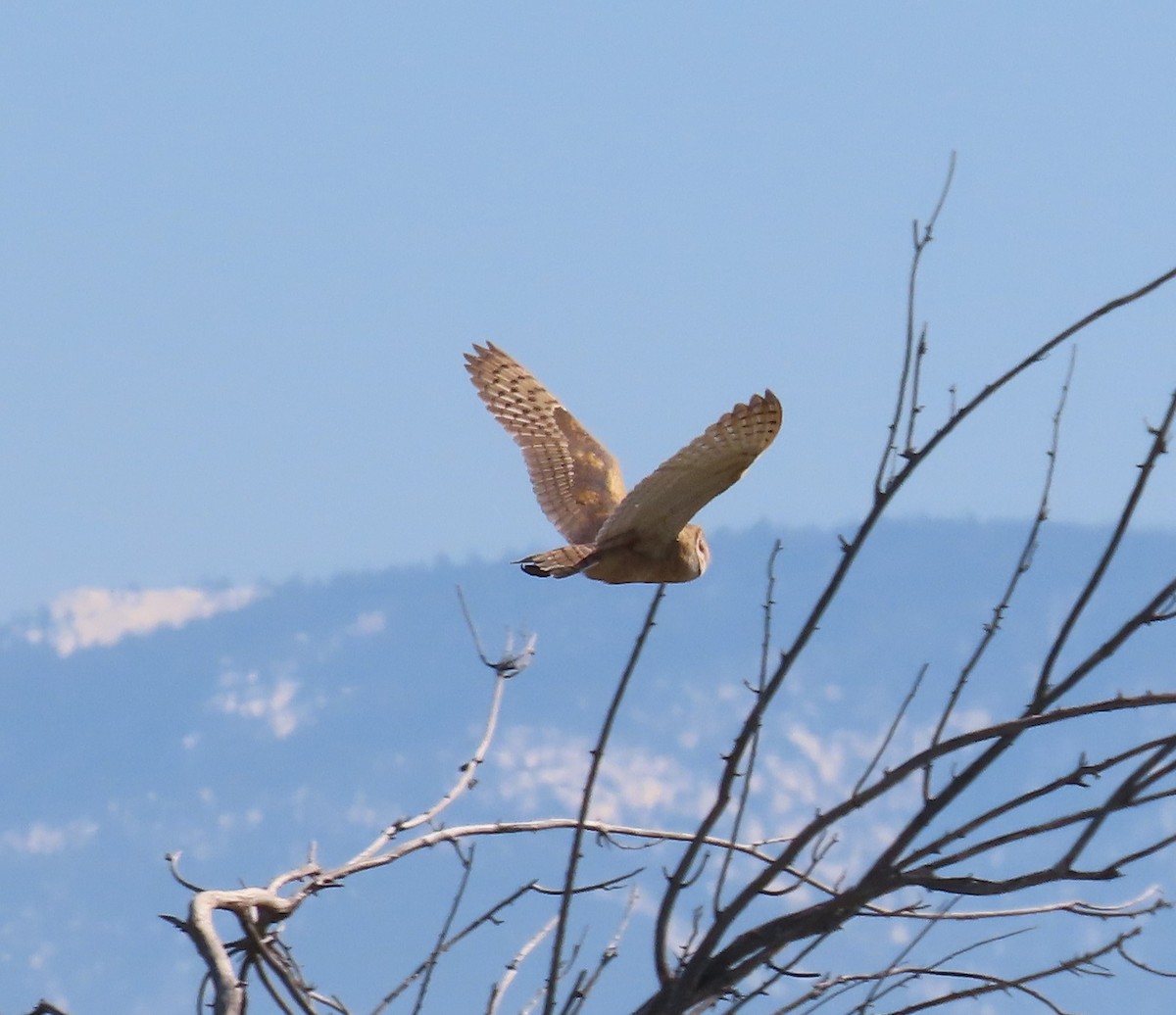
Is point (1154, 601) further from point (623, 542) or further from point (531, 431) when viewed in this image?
point (531, 431)

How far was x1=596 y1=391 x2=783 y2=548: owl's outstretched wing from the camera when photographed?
17.5 feet

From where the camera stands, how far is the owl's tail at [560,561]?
5652 millimetres

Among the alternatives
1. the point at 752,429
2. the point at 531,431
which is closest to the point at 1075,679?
the point at 752,429

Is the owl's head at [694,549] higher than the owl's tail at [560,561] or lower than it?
higher

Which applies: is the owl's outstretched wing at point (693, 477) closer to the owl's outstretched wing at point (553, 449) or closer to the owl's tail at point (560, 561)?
the owl's tail at point (560, 561)

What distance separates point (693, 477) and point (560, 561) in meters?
0.58

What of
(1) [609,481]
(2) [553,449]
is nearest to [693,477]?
(1) [609,481]

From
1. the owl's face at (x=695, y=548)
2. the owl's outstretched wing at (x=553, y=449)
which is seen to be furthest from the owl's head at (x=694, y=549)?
the owl's outstretched wing at (x=553, y=449)

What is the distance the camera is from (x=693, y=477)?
572 centimetres

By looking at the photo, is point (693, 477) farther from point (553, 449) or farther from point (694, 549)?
point (553, 449)

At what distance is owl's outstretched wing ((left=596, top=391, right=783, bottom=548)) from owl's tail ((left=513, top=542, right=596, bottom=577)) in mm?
145

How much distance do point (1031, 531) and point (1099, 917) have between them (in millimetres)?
917

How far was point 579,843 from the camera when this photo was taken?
2932 mm

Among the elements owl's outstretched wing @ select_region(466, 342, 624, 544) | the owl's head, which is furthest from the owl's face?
owl's outstretched wing @ select_region(466, 342, 624, 544)
